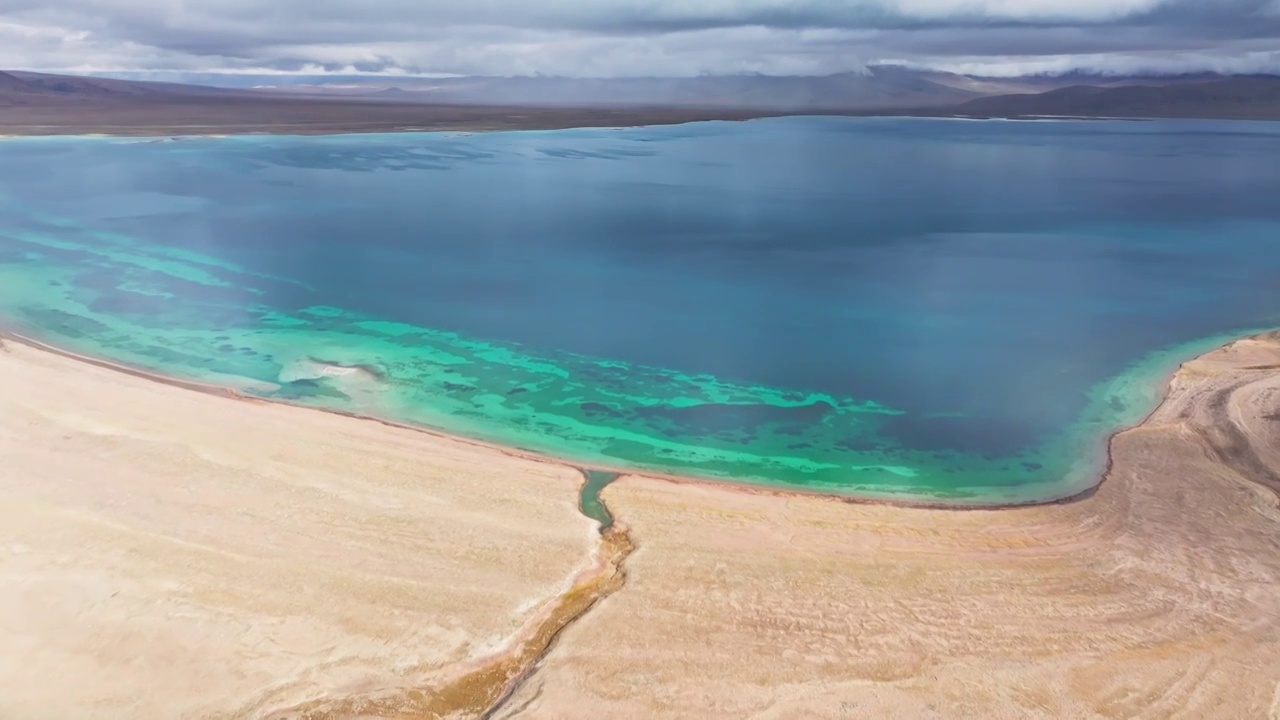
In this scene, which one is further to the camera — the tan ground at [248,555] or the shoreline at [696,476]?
the shoreline at [696,476]

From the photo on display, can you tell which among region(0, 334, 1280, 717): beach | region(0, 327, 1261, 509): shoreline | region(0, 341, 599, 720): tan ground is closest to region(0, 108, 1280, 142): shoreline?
region(0, 327, 1261, 509): shoreline

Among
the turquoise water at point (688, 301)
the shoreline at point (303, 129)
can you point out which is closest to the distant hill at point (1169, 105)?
the shoreline at point (303, 129)

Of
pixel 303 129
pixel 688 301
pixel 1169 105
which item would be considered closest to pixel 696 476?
pixel 688 301

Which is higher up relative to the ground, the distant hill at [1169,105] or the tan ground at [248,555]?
the distant hill at [1169,105]

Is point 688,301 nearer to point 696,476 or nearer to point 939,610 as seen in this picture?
point 696,476

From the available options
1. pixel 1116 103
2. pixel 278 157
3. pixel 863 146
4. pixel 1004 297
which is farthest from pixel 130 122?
pixel 1116 103

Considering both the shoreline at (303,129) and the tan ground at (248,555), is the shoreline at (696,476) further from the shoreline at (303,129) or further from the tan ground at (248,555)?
the shoreline at (303,129)

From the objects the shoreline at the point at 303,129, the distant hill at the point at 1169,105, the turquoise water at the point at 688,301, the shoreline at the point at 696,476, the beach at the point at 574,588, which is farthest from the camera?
the distant hill at the point at 1169,105
